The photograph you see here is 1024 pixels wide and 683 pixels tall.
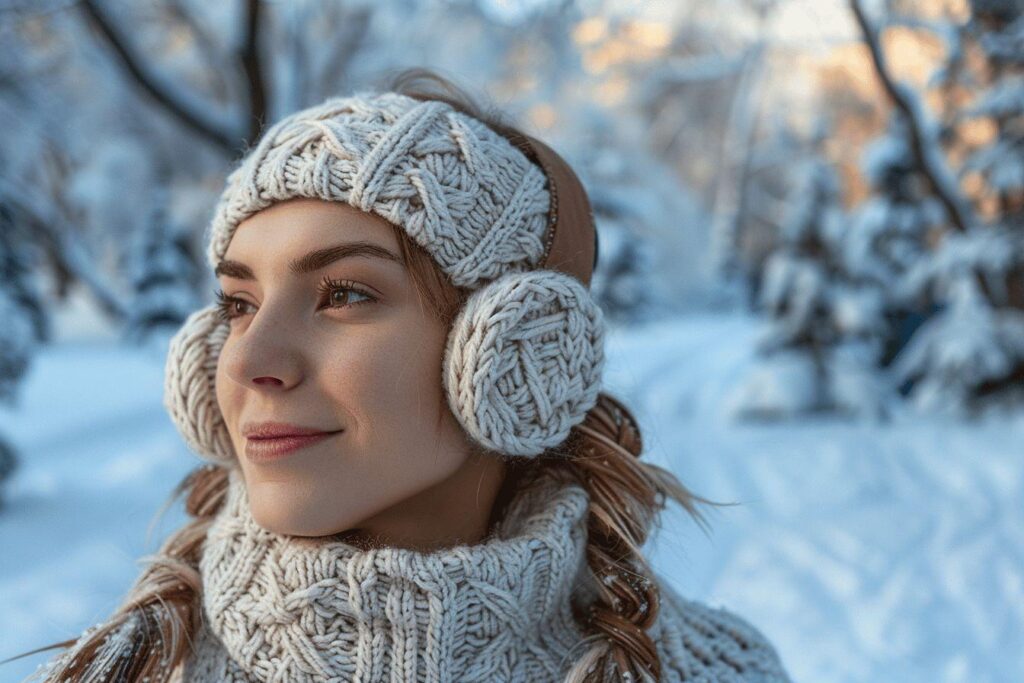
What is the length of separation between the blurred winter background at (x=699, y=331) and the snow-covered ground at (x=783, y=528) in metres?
0.02

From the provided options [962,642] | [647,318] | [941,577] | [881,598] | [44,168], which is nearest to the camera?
[962,642]

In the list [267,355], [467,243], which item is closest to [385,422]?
[267,355]

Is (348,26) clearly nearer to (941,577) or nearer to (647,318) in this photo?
(941,577)

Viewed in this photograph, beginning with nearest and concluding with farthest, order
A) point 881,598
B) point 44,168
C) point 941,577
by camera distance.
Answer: point 881,598, point 941,577, point 44,168

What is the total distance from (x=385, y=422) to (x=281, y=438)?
0.51ft

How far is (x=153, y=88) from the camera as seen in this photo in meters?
5.16

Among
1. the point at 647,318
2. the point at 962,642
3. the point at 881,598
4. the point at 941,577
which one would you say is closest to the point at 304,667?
the point at 962,642

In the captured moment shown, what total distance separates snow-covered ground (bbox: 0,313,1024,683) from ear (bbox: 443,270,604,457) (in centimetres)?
42

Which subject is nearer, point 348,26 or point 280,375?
point 280,375

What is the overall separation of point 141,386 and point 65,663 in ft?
22.0

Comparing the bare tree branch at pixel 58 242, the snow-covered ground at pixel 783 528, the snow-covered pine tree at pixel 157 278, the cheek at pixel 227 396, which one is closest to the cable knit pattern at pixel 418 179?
the cheek at pixel 227 396

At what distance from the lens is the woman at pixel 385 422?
3.97 feet

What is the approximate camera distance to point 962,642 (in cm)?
312

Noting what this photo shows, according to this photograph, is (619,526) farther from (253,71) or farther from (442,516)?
(253,71)
